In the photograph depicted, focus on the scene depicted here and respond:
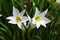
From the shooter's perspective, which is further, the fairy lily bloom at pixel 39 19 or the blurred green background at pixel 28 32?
the blurred green background at pixel 28 32

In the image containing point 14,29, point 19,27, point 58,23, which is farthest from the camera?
point 58,23

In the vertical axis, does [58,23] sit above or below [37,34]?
above

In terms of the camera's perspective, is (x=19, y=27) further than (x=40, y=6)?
No

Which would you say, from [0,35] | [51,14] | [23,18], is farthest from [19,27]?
[51,14]

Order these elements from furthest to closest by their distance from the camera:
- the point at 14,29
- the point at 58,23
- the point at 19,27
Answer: the point at 58,23 < the point at 14,29 < the point at 19,27

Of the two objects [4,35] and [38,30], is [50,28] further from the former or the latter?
[4,35]

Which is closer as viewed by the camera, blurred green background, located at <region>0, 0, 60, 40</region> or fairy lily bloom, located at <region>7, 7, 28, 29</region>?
fairy lily bloom, located at <region>7, 7, 28, 29</region>

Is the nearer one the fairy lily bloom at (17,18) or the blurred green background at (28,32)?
the fairy lily bloom at (17,18)

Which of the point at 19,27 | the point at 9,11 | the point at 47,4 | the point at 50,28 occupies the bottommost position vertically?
the point at 19,27

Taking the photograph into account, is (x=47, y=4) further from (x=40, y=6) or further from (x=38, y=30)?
(x=38, y=30)

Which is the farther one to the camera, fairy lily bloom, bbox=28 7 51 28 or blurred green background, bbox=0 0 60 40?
blurred green background, bbox=0 0 60 40
